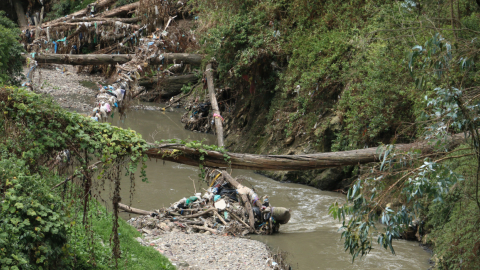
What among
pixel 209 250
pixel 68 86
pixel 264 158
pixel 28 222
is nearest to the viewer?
pixel 28 222

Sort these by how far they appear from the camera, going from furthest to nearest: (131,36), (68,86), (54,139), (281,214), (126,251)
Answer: (131,36), (68,86), (281,214), (126,251), (54,139)

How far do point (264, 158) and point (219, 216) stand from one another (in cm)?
320

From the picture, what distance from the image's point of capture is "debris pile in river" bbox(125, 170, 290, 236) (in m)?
7.99

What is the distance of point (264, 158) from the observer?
544 cm

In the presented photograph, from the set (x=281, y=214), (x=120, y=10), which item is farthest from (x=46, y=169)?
(x=120, y=10)

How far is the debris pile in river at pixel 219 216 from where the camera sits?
7.99 m

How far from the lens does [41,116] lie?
14.7ft

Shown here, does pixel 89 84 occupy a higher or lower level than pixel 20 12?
lower

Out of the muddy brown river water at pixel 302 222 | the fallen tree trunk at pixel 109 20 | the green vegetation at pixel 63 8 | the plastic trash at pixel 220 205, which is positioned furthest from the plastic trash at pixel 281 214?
the green vegetation at pixel 63 8

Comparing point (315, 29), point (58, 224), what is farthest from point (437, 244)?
point (315, 29)

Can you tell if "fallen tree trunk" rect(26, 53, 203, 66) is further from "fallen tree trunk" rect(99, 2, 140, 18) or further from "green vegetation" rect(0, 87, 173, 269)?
"fallen tree trunk" rect(99, 2, 140, 18)

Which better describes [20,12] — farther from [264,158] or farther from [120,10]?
[264,158]

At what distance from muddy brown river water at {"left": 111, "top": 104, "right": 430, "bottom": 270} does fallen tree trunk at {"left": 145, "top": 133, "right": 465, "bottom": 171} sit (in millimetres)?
522

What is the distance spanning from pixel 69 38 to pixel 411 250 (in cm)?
1980
